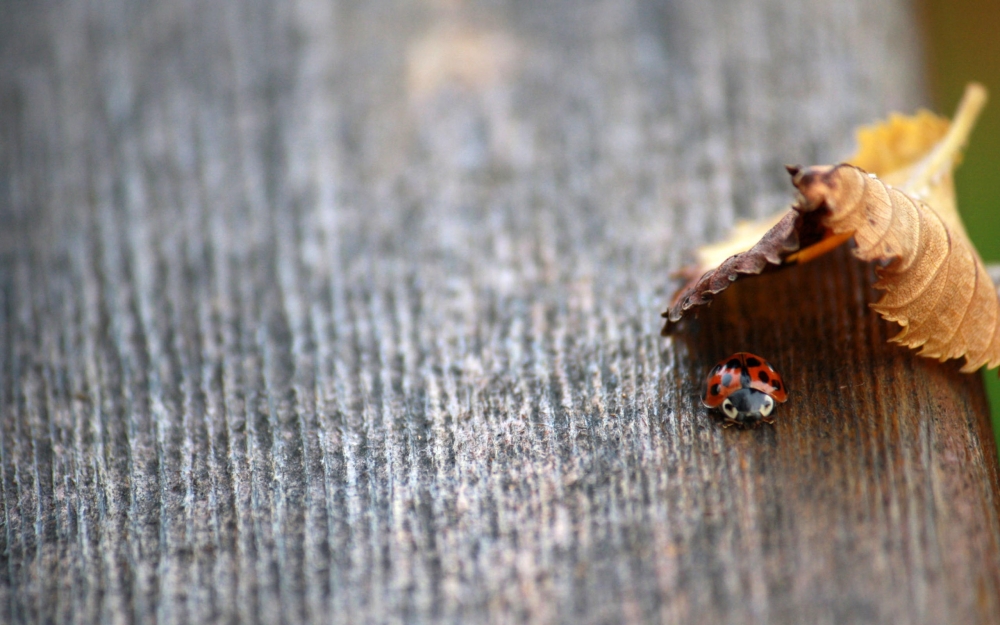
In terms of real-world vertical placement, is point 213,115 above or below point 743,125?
above

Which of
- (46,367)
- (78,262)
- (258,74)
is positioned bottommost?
(46,367)

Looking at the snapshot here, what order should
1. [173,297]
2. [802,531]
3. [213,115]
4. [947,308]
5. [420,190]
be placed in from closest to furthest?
[802,531], [947,308], [173,297], [420,190], [213,115]

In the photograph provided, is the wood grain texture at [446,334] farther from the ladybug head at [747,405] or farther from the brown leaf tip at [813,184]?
the brown leaf tip at [813,184]

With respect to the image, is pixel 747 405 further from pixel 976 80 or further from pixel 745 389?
pixel 976 80

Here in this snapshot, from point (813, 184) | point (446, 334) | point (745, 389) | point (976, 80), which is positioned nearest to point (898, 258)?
point (813, 184)

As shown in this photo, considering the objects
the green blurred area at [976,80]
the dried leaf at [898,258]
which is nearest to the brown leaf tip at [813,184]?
the dried leaf at [898,258]

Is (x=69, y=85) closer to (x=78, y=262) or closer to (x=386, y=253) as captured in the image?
(x=78, y=262)

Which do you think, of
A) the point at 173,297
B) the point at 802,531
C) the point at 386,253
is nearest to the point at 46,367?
the point at 173,297
